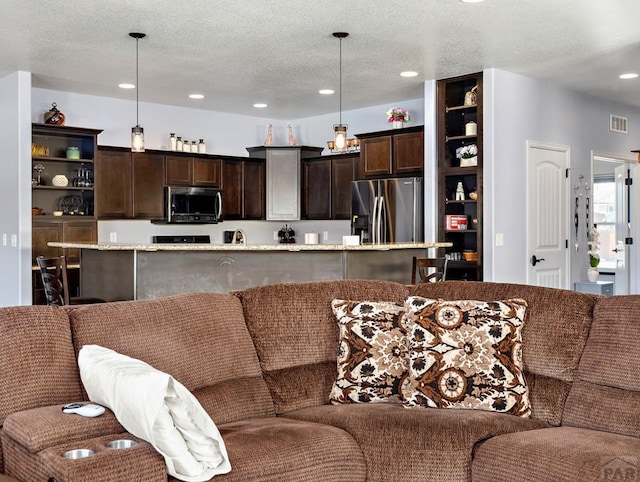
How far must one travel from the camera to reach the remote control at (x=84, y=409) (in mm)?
2178

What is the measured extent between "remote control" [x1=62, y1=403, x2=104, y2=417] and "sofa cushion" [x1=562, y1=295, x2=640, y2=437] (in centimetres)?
172

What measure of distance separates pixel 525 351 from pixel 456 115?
187 inches

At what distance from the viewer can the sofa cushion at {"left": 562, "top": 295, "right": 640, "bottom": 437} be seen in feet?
8.38

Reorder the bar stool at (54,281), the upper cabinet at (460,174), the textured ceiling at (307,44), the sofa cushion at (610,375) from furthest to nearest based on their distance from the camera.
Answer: the upper cabinet at (460,174) < the bar stool at (54,281) < the textured ceiling at (307,44) < the sofa cushion at (610,375)

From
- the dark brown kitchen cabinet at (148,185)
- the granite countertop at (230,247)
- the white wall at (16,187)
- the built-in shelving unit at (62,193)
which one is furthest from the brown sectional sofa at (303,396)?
the dark brown kitchen cabinet at (148,185)

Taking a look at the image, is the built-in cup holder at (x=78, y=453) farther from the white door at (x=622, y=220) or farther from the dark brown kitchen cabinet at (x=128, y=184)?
the white door at (x=622, y=220)

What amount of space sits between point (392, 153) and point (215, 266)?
3089mm

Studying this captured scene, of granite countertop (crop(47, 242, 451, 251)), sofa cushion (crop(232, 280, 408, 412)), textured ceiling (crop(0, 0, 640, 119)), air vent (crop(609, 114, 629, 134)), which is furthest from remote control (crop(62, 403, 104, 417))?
air vent (crop(609, 114, 629, 134))

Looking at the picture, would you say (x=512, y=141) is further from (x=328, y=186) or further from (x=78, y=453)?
(x=78, y=453)

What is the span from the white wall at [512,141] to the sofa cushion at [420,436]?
4.29 meters

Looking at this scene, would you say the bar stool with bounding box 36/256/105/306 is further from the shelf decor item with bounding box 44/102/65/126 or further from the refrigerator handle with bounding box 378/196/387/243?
the refrigerator handle with bounding box 378/196/387/243

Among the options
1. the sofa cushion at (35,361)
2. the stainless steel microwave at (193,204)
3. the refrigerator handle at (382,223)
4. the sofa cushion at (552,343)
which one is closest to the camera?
the sofa cushion at (35,361)

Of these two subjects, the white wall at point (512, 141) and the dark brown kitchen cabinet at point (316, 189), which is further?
the dark brown kitchen cabinet at point (316, 189)

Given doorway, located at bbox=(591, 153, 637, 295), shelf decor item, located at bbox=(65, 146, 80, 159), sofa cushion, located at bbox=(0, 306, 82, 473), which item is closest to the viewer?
sofa cushion, located at bbox=(0, 306, 82, 473)
